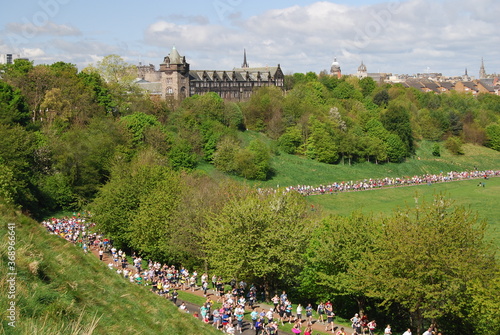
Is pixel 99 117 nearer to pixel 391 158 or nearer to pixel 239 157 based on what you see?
pixel 239 157

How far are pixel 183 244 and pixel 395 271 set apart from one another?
14.3m

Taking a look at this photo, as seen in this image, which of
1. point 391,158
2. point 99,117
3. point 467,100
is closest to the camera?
point 99,117

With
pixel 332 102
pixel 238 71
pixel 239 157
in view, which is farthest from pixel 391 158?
pixel 238 71

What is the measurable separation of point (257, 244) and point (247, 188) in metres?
11.7

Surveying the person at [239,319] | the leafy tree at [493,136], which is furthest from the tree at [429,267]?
the leafy tree at [493,136]

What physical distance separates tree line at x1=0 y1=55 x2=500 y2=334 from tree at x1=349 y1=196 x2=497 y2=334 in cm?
7

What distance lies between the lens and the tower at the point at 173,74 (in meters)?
90.5

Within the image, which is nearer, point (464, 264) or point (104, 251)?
point (464, 264)

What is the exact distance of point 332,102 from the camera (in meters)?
98.4

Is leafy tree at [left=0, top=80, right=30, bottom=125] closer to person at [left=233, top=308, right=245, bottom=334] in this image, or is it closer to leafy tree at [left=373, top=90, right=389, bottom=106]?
person at [left=233, top=308, right=245, bottom=334]

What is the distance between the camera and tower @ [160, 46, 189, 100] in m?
90.5

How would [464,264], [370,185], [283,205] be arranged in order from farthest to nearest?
[370,185], [283,205], [464,264]

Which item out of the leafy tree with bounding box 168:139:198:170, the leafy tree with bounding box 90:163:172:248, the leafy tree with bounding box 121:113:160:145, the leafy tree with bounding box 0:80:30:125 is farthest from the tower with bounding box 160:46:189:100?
the leafy tree with bounding box 90:163:172:248

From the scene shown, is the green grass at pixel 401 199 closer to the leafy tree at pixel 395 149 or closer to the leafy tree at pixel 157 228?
the leafy tree at pixel 395 149
